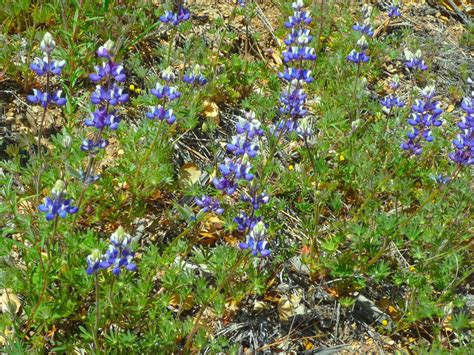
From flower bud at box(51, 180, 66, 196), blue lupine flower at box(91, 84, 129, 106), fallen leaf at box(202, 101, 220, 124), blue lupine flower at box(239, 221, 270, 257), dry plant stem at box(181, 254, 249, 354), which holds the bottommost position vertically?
dry plant stem at box(181, 254, 249, 354)

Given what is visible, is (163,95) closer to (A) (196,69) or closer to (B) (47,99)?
(A) (196,69)

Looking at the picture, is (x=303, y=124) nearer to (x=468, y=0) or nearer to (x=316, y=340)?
(x=316, y=340)

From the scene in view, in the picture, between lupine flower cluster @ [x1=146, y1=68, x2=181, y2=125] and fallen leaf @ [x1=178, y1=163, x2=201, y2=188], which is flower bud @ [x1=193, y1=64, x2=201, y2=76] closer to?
lupine flower cluster @ [x1=146, y1=68, x2=181, y2=125]

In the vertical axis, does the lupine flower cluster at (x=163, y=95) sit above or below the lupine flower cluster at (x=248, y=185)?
above

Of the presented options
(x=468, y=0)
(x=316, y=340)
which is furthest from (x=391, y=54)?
(x=316, y=340)

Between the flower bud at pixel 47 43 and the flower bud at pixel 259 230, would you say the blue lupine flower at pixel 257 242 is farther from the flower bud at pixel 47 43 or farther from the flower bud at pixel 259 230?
the flower bud at pixel 47 43

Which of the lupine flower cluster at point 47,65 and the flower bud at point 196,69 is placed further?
the flower bud at point 196,69

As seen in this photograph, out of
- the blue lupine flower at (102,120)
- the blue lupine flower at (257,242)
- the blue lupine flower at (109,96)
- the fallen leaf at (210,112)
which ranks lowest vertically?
the fallen leaf at (210,112)

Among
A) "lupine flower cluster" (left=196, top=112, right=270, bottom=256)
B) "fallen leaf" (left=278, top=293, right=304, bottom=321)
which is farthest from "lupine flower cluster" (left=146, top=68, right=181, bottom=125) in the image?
"fallen leaf" (left=278, top=293, right=304, bottom=321)

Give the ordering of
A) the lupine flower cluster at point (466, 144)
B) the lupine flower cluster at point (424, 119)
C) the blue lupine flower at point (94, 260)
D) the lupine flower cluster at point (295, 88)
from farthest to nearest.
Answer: the lupine flower cluster at point (424, 119), the lupine flower cluster at point (295, 88), the lupine flower cluster at point (466, 144), the blue lupine flower at point (94, 260)

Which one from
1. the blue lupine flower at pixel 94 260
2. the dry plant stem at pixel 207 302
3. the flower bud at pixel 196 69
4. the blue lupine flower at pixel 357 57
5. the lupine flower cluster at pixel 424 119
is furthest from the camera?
the blue lupine flower at pixel 357 57

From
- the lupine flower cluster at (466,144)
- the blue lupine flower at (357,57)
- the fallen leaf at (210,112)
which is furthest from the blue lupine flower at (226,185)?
the blue lupine flower at (357,57)
